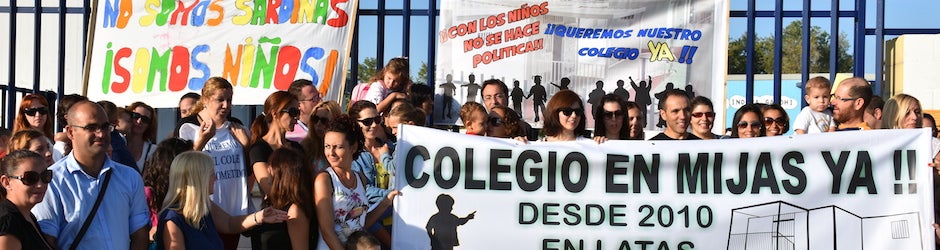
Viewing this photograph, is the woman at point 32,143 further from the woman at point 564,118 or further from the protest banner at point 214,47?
the protest banner at point 214,47

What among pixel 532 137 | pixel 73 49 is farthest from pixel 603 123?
pixel 73 49

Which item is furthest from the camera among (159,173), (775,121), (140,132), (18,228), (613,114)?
(140,132)

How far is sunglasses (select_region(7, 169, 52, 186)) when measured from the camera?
551 cm

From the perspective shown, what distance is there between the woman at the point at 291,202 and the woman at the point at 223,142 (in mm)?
347

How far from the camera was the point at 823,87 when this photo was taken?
8.67 metres

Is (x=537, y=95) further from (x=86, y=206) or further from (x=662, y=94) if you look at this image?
(x=86, y=206)

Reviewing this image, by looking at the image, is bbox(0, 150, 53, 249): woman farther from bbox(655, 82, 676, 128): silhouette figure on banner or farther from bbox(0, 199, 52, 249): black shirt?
bbox(655, 82, 676, 128): silhouette figure on banner

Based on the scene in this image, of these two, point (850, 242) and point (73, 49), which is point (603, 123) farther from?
point (73, 49)

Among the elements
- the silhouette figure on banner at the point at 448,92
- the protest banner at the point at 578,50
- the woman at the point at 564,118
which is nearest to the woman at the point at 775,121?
the woman at the point at 564,118

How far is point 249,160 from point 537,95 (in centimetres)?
300

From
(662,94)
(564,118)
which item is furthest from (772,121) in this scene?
(662,94)

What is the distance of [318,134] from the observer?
7613mm

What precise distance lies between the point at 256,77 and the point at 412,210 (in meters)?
3.54

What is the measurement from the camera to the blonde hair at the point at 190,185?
20.9 feet
